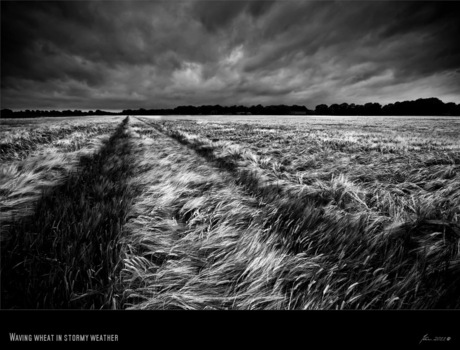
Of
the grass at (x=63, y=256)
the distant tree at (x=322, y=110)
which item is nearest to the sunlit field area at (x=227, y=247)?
the grass at (x=63, y=256)

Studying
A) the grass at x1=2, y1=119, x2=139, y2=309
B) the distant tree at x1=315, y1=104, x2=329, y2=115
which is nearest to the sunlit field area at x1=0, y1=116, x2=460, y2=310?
the grass at x1=2, y1=119, x2=139, y2=309

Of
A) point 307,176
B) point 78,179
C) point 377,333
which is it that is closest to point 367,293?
point 377,333

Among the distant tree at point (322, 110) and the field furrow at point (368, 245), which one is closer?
the field furrow at point (368, 245)

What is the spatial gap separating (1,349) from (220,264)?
4.54 feet

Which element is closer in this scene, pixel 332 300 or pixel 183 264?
pixel 332 300

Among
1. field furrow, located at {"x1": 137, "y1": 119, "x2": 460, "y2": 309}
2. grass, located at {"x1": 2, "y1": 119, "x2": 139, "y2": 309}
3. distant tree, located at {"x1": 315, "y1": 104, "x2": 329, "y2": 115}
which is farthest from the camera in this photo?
distant tree, located at {"x1": 315, "y1": 104, "x2": 329, "y2": 115}

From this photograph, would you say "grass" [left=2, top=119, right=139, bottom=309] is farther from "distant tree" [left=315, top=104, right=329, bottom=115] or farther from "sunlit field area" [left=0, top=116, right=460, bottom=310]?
"distant tree" [left=315, top=104, right=329, bottom=115]

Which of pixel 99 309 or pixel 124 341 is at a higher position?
pixel 99 309

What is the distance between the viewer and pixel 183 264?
1701 millimetres

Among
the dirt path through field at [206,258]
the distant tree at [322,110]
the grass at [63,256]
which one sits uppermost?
the distant tree at [322,110]

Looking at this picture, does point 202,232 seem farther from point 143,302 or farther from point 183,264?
point 143,302

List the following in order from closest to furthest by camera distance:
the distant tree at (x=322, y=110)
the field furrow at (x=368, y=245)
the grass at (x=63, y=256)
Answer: the grass at (x=63, y=256)
the field furrow at (x=368, y=245)
the distant tree at (x=322, y=110)

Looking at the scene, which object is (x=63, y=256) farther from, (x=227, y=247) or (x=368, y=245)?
(x=368, y=245)

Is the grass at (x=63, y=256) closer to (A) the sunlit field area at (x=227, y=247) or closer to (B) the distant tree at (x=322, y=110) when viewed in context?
(A) the sunlit field area at (x=227, y=247)
